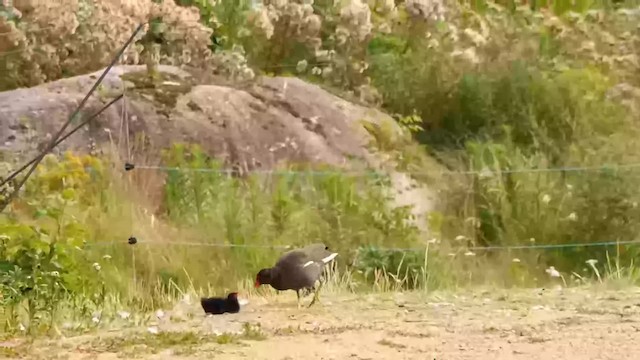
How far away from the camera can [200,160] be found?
7.81 feet

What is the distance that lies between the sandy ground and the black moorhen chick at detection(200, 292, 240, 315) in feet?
0.07

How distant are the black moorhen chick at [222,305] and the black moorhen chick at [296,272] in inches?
3.8

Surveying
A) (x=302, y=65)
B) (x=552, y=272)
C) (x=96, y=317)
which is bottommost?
(x=96, y=317)

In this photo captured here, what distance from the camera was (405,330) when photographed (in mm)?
1981

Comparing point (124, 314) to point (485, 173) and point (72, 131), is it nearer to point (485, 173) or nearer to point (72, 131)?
point (72, 131)

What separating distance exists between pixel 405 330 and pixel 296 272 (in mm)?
330

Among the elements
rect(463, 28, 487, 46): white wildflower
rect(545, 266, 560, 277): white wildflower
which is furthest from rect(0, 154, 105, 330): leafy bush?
rect(545, 266, 560, 277): white wildflower

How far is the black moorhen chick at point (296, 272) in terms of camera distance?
2150 mm

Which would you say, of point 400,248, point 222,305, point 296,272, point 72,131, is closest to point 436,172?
point 400,248

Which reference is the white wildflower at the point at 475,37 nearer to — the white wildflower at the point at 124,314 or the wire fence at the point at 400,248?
the wire fence at the point at 400,248

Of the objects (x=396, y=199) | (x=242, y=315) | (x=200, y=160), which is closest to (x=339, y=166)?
(x=396, y=199)

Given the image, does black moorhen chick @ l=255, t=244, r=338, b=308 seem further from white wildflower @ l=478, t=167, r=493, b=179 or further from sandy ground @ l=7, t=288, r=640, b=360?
white wildflower @ l=478, t=167, r=493, b=179

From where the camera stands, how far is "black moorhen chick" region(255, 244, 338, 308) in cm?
215

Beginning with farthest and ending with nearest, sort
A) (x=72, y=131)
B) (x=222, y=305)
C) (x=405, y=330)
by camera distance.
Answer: (x=72, y=131) < (x=222, y=305) < (x=405, y=330)
